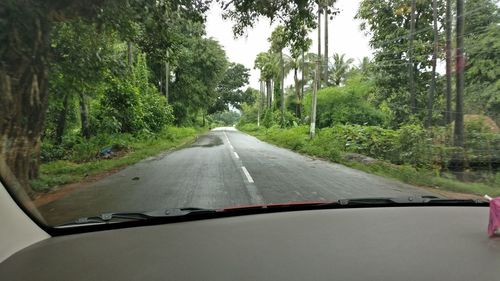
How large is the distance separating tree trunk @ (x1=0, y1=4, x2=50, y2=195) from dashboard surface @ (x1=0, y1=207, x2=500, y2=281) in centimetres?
376

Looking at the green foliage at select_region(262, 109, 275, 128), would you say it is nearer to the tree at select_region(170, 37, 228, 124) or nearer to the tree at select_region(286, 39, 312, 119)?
the tree at select_region(286, 39, 312, 119)

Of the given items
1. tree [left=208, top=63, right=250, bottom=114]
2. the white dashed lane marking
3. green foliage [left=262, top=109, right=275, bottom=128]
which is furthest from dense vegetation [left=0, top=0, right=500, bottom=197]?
tree [left=208, top=63, right=250, bottom=114]

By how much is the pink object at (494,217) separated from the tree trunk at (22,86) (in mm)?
5641

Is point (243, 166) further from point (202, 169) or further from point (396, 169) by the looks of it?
point (396, 169)

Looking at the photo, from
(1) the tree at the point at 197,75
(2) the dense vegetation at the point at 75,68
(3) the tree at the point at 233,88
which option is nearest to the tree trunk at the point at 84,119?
(2) the dense vegetation at the point at 75,68

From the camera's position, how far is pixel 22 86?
6.18 m

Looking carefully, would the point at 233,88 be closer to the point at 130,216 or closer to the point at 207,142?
the point at 207,142

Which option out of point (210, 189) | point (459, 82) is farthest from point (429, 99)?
point (210, 189)

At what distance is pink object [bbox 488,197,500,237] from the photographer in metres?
2.59

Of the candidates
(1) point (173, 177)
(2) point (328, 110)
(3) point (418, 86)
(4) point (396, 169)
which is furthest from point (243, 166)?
(2) point (328, 110)

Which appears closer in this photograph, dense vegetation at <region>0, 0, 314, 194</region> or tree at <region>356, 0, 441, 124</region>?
dense vegetation at <region>0, 0, 314, 194</region>

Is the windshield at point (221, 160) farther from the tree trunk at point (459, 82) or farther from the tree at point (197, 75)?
the tree at point (197, 75)

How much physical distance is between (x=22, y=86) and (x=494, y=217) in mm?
6439

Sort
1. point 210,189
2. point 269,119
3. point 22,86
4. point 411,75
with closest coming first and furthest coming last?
1. point 22,86
2. point 210,189
3. point 411,75
4. point 269,119
